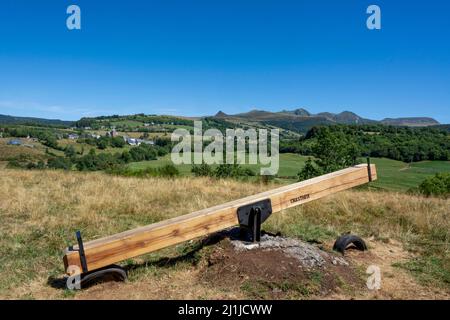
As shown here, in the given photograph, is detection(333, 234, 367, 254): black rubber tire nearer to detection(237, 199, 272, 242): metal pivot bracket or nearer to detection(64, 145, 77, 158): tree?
detection(237, 199, 272, 242): metal pivot bracket

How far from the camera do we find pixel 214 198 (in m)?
10.4

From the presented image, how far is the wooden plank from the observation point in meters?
4.24

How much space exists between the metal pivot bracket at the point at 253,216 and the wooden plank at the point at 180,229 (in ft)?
0.22

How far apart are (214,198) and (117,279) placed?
230 inches

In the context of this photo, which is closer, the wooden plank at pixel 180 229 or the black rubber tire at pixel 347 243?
the wooden plank at pixel 180 229

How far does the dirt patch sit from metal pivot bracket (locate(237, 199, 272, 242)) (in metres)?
0.21

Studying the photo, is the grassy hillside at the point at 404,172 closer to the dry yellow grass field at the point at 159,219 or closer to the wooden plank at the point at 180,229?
the dry yellow grass field at the point at 159,219

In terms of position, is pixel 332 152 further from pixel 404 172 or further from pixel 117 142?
pixel 117 142

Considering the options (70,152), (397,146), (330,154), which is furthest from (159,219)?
(397,146)

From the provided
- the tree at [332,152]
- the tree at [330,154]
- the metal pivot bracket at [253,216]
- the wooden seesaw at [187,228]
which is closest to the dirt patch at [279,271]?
the metal pivot bracket at [253,216]

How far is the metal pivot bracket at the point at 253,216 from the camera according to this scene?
16.8 ft

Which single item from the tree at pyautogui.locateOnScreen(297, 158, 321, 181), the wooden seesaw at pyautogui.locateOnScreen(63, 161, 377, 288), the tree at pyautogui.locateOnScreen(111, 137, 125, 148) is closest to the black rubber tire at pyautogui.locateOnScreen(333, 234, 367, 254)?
the wooden seesaw at pyautogui.locateOnScreen(63, 161, 377, 288)

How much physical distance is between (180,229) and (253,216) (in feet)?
3.60
